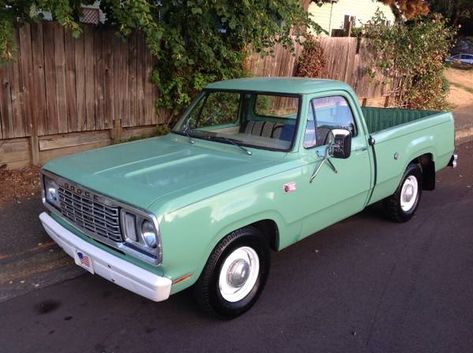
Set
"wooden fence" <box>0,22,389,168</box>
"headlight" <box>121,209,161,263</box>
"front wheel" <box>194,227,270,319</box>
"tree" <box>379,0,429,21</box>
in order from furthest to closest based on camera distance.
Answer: "tree" <box>379,0,429,21</box>, "wooden fence" <box>0,22,389,168</box>, "front wheel" <box>194,227,270,319</box>, "headlight" <box>121,209,161,263</box>

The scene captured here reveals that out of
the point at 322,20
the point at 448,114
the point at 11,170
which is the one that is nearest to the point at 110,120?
the point at 11,170

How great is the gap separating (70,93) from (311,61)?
5.35 meters

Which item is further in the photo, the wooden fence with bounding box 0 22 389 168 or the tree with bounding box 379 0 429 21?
the tree with bounding box 379 0 429 21

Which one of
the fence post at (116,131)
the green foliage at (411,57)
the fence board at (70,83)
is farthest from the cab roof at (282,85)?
the green foliage at (411,57)

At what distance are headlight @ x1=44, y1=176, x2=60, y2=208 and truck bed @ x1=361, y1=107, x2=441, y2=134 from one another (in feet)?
12.4

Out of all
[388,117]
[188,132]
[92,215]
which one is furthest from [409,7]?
[92,215]

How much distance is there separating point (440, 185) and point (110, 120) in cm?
480

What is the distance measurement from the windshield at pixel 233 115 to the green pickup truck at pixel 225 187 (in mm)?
10

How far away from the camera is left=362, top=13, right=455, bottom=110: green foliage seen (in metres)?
11.7

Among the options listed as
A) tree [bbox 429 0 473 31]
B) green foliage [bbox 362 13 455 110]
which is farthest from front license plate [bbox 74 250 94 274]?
tree [bbox 429 0 473 31]

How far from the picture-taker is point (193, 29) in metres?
6.95

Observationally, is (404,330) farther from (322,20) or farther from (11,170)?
(322,20)

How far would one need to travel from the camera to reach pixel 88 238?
3.52m

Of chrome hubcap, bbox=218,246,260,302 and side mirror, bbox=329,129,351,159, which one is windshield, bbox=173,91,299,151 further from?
chrome hubcap, bbox=218,246,260,302
